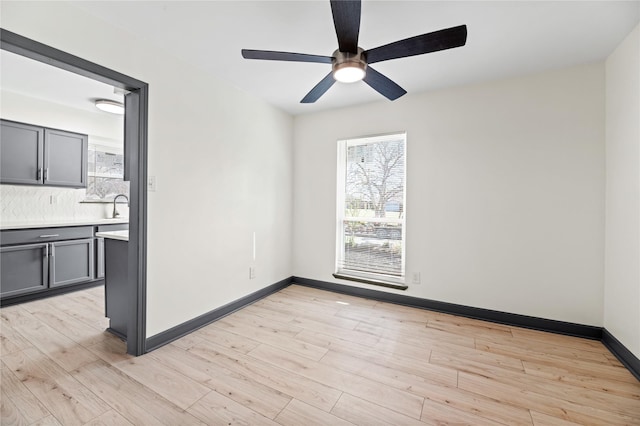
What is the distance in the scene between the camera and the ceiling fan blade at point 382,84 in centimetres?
192

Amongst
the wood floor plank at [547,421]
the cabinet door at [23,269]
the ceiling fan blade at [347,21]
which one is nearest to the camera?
the ceiling fan blade at [347,21]

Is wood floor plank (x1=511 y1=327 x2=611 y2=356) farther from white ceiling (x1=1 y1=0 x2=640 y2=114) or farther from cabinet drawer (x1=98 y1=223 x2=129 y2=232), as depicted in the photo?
cabinet drawer (x1=98 y1=223 x2=129 y2=232)

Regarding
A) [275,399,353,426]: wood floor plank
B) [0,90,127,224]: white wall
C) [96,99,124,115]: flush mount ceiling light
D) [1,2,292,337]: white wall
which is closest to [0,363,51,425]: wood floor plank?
[1,2,292,337]: white wall

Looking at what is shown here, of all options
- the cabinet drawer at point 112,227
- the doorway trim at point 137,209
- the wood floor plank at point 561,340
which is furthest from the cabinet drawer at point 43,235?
the wood floor plank at point 561,340

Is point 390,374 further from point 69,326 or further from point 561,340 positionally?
point 69,326

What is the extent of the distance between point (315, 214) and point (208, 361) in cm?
225

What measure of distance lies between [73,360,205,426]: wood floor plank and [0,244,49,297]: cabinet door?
83.4 inches

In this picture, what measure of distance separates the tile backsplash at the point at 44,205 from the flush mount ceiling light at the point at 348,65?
4.44 metres

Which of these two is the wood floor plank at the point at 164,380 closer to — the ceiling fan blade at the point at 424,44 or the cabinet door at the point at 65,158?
the ceiling fan blade at the point at 424,44

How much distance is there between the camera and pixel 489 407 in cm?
162

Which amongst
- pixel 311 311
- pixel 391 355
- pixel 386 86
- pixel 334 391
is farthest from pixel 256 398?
pixel 386 86

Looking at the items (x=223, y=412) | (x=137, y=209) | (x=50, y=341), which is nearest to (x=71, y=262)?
(x=50, y=341)

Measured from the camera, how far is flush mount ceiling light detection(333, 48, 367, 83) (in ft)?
5.73

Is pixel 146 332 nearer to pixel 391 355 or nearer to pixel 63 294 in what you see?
pixel 391 355
